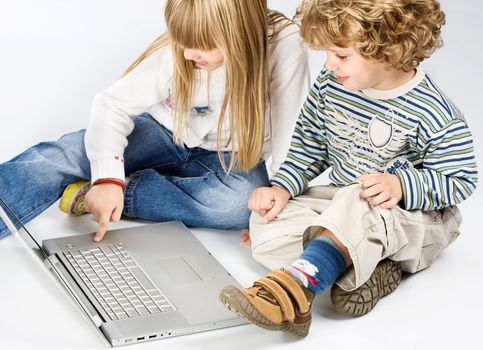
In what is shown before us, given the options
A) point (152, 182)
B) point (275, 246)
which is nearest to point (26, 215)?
point (152, 182)

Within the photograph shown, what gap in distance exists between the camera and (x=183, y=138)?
2.19 metres

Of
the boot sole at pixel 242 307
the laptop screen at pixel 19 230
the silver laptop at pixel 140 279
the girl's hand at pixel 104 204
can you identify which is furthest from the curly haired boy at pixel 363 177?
the laptop screen at pixel 19 230

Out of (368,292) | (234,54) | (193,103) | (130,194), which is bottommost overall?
(368,292)

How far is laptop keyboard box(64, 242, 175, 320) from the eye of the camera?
6.02 ft

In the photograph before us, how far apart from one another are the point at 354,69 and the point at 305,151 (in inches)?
9.4

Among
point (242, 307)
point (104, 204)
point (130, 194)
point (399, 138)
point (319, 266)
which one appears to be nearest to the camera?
point (242, 307)

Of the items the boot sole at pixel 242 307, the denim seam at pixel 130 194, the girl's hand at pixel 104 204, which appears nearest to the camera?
the boot sole at pixel 242 307

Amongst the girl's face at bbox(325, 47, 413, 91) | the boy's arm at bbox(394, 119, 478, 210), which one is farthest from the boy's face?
the boy's arm at bbox(394, 119, 478, 210)

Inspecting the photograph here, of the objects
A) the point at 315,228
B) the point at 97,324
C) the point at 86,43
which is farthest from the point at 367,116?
the point at 86,43

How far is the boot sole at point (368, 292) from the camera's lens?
184 centimetres

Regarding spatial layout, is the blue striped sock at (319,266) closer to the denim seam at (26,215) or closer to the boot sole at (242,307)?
the boot sole at (242,307)

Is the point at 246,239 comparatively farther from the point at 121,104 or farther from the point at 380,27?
the point at 380,27

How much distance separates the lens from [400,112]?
1.91m

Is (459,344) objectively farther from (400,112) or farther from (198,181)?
(198,181)
